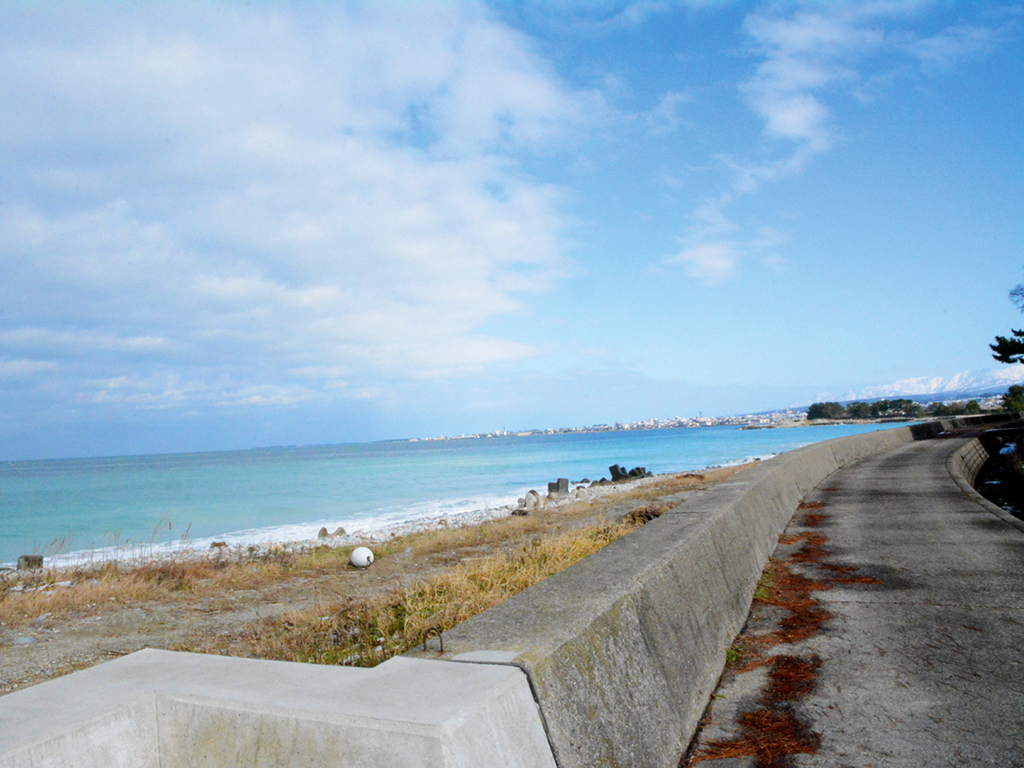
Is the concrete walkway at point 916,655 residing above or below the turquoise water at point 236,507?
above

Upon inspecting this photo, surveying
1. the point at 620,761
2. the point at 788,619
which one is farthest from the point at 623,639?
the point at 788,619

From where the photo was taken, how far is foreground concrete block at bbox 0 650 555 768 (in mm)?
2047

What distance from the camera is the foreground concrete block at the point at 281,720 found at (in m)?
2.05

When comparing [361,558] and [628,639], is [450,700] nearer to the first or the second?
[628,639]

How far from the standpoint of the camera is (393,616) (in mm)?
6355

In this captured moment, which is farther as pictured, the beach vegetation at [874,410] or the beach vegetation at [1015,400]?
the beach vegetation at [874,410]

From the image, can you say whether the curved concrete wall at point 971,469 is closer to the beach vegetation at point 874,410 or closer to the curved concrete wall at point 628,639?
the curved concrete wall at point 628,639

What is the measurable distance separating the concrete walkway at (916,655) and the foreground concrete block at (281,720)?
1.60 meters

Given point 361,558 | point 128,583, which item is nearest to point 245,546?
point 361,558

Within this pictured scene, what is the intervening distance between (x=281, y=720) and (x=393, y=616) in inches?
169

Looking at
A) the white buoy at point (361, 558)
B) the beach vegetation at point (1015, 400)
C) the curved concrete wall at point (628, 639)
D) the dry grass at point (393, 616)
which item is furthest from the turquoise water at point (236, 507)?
the beach vegetation at point (1015, 400)

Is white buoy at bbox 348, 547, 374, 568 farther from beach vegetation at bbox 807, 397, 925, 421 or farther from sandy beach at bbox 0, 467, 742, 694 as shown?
beach vegetation at bbox 807, 397, 925, 421

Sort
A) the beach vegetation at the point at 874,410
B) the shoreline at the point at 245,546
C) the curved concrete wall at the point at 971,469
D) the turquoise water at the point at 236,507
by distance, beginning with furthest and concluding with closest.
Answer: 1. the beach vegetation at the point at 874,410
2. the turquoise water at the point at 236,507
3. the shoreline at the point at 245,546
4. the curved concrete wall at the point at 971,469

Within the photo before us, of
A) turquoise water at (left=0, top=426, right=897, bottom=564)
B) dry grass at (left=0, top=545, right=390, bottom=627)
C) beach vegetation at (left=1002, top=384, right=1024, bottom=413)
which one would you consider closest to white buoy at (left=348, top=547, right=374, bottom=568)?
dry grass at (left=0, top=545, right=390, bottom=627)
